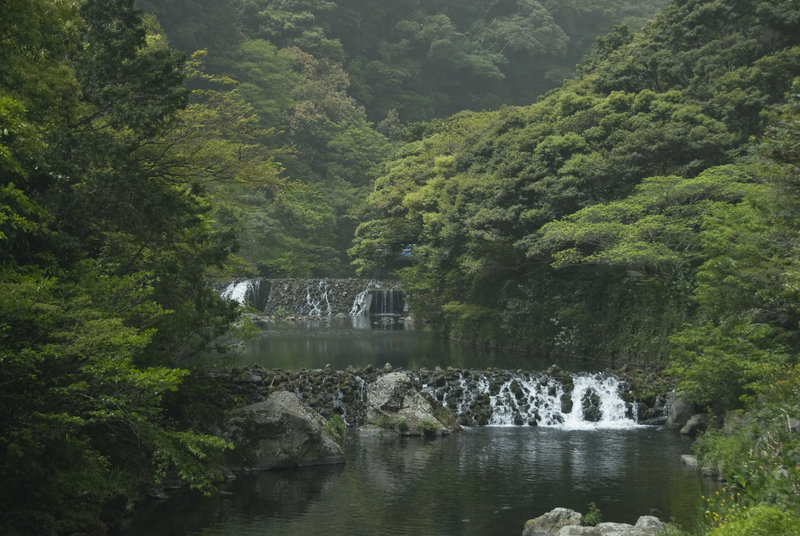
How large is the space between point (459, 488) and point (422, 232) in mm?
24428

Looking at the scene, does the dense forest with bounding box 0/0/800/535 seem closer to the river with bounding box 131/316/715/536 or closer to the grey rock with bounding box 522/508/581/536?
the river with bounding box 131/316/715/536

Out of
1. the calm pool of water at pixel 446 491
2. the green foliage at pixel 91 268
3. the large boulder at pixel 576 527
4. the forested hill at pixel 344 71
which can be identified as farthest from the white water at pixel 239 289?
the large boulder at pixel 576 527

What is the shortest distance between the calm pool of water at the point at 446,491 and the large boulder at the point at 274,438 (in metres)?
0.33

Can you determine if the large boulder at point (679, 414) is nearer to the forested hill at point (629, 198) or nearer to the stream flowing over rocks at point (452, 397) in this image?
the stream flowing over rocks at point (452, 397)

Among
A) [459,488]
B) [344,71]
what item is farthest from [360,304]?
[459,488]

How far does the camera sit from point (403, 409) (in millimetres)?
19594

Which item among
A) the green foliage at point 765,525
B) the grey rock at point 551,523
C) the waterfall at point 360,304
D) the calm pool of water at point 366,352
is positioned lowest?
the grey rock at point 551,523

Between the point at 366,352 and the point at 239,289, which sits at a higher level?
the point at 239,289

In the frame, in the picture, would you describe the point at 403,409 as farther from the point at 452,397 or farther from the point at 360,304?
the point at 360,304

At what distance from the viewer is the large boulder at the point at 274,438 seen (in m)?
15.7

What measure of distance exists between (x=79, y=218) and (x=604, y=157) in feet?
65.1

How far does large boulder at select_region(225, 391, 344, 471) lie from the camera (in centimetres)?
1574

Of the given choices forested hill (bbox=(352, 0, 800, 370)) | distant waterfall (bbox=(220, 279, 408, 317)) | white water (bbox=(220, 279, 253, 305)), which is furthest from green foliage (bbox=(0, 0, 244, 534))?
distant waterfall (bbox=(220, 279, 408, 317))

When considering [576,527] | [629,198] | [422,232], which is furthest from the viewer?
[422,232]
